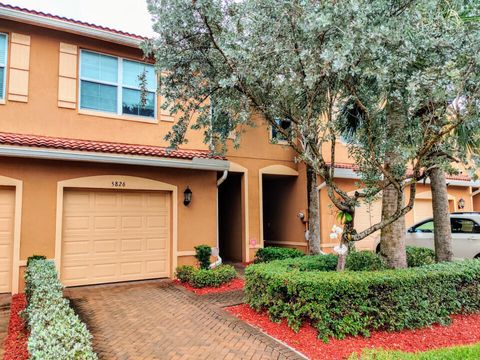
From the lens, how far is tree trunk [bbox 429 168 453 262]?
8102mm

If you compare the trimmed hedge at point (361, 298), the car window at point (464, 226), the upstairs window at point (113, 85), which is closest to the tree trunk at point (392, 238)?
the trimmed hedge at point (361, 298)

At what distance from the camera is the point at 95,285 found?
8898 mm

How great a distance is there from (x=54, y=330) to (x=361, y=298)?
14.1ft

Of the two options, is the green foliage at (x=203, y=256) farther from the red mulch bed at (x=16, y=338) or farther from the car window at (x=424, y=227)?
the car window at (x=424, y=227)

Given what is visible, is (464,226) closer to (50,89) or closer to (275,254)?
(275,254)

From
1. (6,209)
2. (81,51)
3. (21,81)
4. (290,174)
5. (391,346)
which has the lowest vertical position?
(391,346)

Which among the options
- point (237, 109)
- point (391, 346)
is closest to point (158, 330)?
point (391, 346)

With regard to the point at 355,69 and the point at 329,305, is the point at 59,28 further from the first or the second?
the point at 329,305

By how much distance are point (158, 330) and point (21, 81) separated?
23.1ft

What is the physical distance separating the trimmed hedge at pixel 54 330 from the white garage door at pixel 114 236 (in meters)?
3.36

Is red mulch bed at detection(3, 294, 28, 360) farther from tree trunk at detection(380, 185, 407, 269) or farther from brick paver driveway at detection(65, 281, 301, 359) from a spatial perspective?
tree trunk at detection(380, 185, 407, 269)

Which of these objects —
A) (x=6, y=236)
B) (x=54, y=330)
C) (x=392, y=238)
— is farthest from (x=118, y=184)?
(x=392, y=238)

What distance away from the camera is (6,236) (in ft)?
26.5

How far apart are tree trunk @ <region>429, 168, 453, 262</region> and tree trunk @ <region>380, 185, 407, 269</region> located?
1.49 meters
